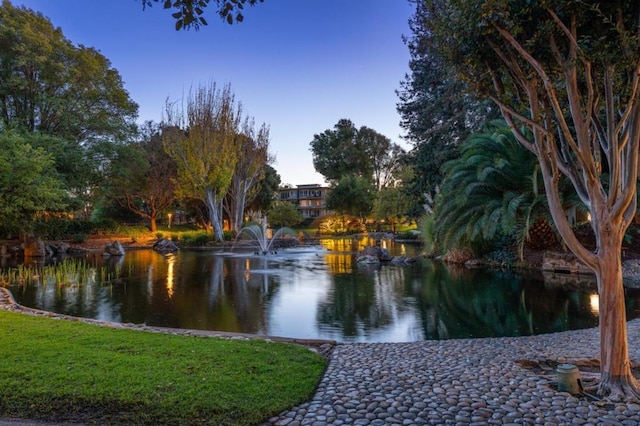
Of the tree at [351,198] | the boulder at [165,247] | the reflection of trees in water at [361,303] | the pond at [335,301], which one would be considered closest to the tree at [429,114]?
the pond at [335,301]

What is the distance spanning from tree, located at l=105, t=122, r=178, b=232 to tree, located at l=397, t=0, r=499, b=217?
1663 cm

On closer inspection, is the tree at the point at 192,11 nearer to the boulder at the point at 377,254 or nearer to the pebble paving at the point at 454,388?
the pebble paving at the point at 454,388

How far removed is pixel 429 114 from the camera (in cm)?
2453

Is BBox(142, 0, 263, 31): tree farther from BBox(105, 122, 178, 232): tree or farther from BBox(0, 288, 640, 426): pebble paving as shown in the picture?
BBox(105, 122, 178, 232): tree

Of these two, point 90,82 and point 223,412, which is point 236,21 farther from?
point 90,82

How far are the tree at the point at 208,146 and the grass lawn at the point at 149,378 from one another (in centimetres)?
2531

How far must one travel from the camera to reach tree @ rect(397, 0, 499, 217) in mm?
22453

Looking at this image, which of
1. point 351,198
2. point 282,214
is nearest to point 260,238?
point 282,214

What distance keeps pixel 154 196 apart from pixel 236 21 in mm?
35747

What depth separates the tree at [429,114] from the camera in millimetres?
22453

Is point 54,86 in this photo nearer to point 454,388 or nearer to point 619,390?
point 454,388

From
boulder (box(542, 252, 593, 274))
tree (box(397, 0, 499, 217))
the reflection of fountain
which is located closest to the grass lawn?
boulder (box(542, 252, 593, 274))

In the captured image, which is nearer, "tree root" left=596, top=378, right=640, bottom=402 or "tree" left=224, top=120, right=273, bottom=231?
"tree root" left=596, top=378, right=640, bottom=402

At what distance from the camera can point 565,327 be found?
25.6 feet
